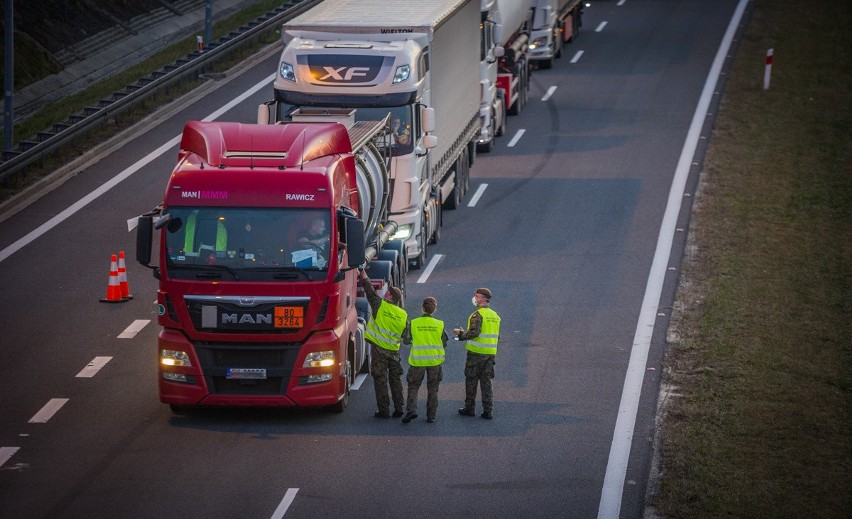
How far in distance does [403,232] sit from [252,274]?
25.5ft

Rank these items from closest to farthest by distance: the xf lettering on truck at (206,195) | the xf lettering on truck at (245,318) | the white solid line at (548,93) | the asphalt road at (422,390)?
the asphalt road at (422,390)
the xf lettering on truck at (245,318)
the xf lettering on truck at (206,195)
the white solid line at (548,93)

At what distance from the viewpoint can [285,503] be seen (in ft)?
52.0

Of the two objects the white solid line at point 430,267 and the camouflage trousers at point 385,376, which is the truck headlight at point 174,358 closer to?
the camouflage trousers at point 385,376

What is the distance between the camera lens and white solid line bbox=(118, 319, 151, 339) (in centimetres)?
2234

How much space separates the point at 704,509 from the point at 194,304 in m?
6.38

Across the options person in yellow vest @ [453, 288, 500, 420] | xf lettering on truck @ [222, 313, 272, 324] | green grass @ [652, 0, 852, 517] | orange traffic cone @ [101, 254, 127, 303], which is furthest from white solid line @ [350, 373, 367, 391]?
orange traffic cone @ [101, 254, 127, 303]

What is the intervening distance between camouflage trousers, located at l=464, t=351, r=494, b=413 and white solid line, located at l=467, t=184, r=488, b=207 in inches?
491

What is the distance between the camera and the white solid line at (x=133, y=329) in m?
22.3

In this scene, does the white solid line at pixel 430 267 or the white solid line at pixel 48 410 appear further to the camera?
the white solid line at pixel 430 267

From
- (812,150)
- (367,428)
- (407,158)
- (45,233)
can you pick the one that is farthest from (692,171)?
(367,428)

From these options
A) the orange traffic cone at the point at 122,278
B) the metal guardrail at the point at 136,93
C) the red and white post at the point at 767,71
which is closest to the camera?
the orange traffic cone at the point at 122,278

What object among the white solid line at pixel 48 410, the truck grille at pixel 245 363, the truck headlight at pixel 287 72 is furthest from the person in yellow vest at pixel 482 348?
the truck headlight at pixel 287 72

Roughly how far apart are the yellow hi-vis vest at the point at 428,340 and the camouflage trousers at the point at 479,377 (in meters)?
0.43

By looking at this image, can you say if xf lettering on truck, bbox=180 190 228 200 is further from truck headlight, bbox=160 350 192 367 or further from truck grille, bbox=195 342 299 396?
truck headlight, bbox=160 350 192 367
